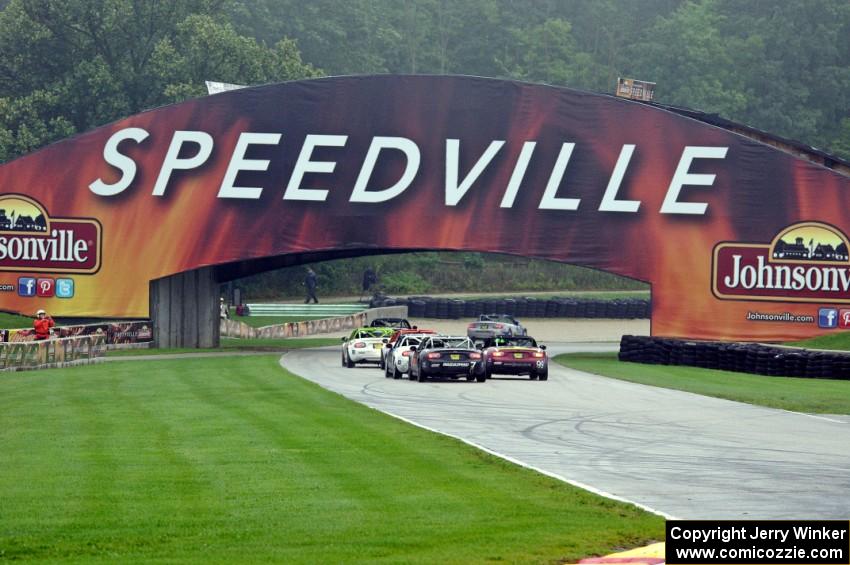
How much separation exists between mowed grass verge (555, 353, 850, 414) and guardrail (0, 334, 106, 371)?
624 inches

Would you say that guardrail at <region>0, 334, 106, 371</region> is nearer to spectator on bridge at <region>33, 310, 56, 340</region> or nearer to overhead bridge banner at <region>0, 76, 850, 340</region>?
spectator on bridge at <region>33, 310, 56, 340</region>

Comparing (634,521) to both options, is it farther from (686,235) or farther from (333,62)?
(333,62)

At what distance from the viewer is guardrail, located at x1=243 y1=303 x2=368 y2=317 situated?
80625mm

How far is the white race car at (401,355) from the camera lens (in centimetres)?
4134

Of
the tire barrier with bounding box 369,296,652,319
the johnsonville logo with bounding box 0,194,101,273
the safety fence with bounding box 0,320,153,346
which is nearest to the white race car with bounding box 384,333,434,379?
the safety fence with bounding box 0,320,153,346

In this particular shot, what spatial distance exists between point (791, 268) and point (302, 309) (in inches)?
1329

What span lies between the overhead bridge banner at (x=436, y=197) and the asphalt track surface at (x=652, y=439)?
54.7 feet

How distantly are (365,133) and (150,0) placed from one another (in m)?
47.1

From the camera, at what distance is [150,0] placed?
99.8 meters

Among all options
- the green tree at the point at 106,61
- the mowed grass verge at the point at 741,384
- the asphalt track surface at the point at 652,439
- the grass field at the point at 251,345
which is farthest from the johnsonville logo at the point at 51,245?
the green tree at the point at 106,61

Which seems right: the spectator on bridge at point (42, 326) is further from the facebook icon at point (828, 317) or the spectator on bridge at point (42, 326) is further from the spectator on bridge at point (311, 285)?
the spectator on bridge at point (311, 285)

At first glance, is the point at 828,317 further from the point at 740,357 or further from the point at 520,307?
the point at 520,307

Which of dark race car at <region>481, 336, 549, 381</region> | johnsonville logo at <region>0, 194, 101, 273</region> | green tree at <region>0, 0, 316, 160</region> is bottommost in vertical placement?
dark race car at <region>481, 336, 549, 381</region>

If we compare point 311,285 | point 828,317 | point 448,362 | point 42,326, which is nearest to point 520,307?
point 311,285
